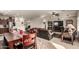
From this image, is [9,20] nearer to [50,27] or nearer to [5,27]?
[5,27]

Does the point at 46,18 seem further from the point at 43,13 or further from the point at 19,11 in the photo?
the point at 19,11

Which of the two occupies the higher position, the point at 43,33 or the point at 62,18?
the point at 62,18

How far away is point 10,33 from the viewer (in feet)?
6.59

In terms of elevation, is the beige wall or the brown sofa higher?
the beige wall

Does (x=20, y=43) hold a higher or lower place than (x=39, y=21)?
lower

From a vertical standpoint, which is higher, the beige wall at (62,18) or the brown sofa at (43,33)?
the beige wall at (62,18)

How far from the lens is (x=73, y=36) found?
2010 millimetres
